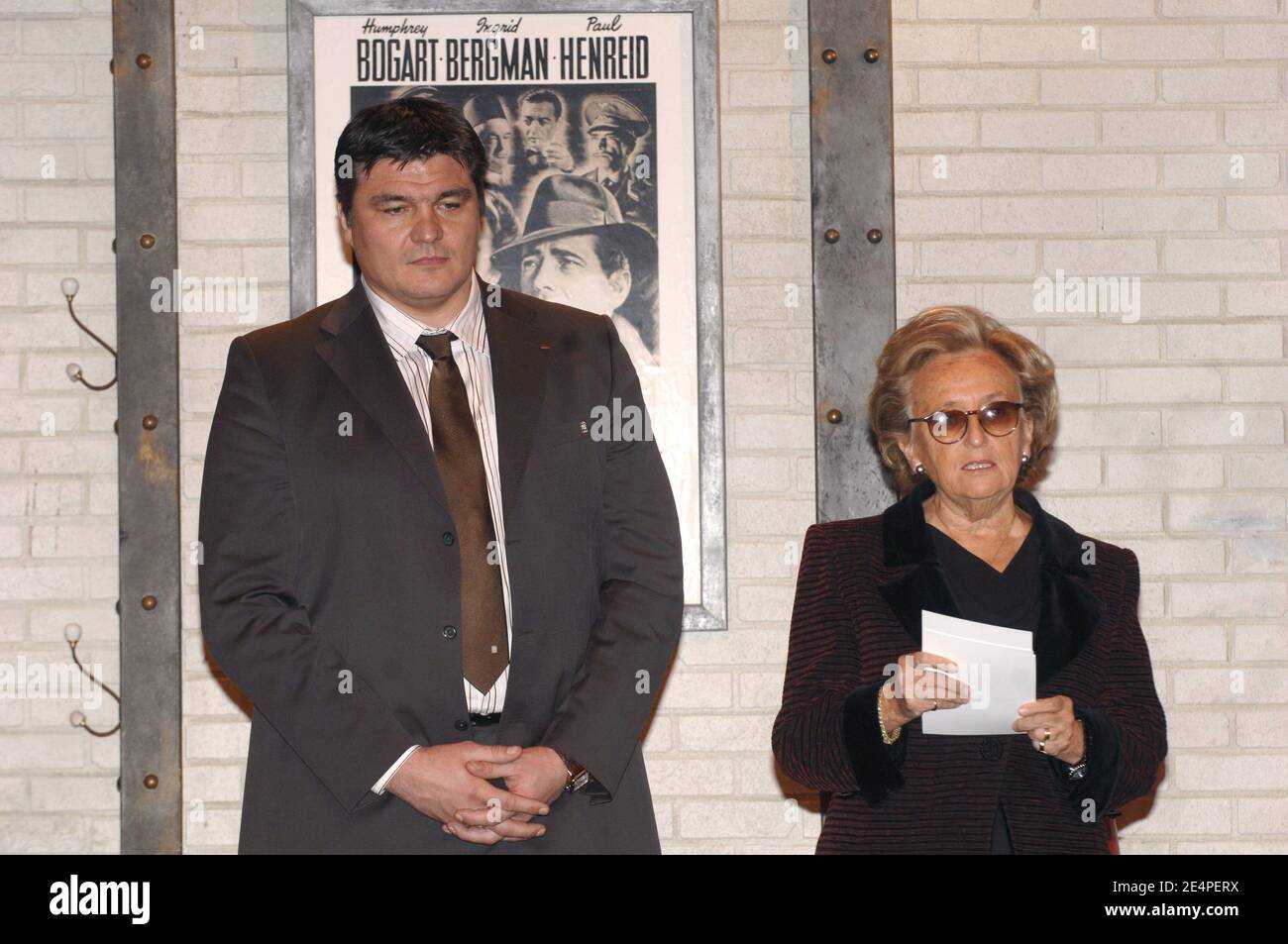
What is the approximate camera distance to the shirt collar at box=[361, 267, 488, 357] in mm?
2396

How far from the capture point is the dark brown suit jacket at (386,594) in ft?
7.18

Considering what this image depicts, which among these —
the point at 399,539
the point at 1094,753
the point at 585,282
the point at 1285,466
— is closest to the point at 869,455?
the point at 585,282

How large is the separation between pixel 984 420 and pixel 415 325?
0.97 meters

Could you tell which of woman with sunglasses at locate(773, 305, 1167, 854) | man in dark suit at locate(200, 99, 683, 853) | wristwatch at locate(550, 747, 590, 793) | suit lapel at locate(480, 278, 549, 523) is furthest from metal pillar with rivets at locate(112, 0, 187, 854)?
woman with sunglasses at locate(773, 305, 1167, 854)

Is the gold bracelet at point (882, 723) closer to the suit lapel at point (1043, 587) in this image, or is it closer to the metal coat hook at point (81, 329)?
the suit lapel at point (1043, 587)

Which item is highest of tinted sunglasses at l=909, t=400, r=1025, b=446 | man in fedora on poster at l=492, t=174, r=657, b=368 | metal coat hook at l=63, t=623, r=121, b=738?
man in fedora on poster at l=492, t=174, r=657, b=368

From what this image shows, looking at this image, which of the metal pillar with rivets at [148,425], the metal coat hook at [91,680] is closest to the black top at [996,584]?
the metal pillar with rivets at [148,425]

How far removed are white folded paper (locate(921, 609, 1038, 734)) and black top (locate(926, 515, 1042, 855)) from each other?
214 mm

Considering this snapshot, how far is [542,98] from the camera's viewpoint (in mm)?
3426

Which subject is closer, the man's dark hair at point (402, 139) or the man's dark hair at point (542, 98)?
the man's dark hair at point (402, 139)

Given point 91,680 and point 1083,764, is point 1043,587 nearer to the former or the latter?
point 1083,764

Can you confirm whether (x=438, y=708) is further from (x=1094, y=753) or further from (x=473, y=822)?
(x=1094, y=753)

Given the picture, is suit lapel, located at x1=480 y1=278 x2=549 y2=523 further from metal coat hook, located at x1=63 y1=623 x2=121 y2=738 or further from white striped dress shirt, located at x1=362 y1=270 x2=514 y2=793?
metal coat hook, located at x1=63 y1=623 x2=121 y2=738

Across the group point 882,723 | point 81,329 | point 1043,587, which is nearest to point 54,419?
point 81,329
